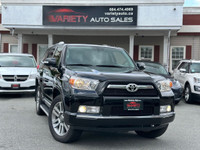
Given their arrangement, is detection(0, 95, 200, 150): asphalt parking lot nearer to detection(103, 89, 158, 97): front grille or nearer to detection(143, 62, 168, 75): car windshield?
detection(103, 89, 158, 97): front grille

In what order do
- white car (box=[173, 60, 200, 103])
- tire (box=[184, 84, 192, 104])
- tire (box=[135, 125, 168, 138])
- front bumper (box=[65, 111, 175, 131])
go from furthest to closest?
tire (box=[184, 84, 192, 104])
white car (box=[173, 60, 200, 103])
tire (box=[135, 125, 168, 138])
front bumper (box=[65, 111, 175, 131])

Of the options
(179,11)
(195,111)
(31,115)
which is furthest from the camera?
(179,11)

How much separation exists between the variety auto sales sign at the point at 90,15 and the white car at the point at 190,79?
Answer: 5.19 meters

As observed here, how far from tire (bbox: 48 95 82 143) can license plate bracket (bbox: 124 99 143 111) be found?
0.93 metres

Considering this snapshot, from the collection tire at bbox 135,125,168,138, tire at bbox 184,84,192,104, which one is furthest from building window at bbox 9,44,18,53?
tire at bbox 135,125,168,138

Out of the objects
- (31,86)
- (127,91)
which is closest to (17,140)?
(127,91)

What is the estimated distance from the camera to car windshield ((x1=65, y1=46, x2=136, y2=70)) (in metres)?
5.33

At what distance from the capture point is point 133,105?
4160 millimetres

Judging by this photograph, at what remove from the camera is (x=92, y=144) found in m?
4.67

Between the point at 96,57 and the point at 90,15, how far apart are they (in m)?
10.6

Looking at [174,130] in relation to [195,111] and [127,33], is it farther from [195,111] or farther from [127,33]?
[127,33]

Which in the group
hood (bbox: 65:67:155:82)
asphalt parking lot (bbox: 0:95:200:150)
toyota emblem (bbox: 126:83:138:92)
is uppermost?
hood (bbox: 65:67:155:82)

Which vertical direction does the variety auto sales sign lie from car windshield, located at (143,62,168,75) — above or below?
above

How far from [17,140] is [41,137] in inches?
17.9
